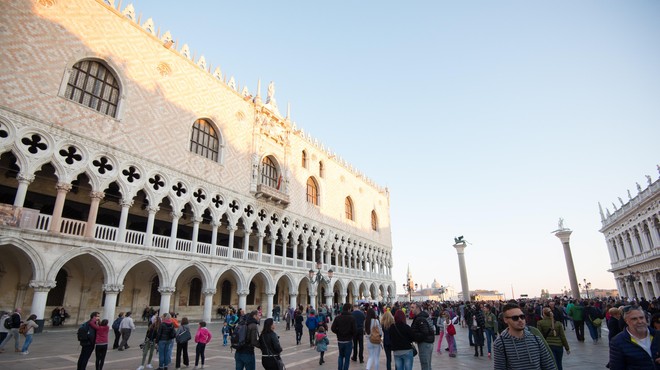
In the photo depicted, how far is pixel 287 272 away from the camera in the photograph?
2406cm

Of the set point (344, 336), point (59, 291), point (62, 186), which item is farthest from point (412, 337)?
point (59, 291)

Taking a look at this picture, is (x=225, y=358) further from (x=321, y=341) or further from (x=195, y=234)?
(x=195, y=234)

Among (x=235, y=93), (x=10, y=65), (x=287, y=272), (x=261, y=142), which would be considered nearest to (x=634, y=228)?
(x=287, y=272)

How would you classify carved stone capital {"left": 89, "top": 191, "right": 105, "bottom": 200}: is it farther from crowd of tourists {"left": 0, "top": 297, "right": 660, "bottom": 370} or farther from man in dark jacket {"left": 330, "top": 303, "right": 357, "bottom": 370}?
man in dark jacket {"left": 330, "top": 303, "right": 357, "bottom": 370}

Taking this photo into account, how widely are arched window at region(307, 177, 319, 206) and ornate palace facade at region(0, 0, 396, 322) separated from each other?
224cm

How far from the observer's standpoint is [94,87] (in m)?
15.8

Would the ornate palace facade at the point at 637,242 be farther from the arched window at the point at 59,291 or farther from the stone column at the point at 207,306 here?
the arched window at the point at 59,291

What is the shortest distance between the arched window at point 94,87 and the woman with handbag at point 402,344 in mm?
16337

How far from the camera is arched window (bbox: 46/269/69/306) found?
1547cm

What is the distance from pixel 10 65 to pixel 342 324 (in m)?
15.5

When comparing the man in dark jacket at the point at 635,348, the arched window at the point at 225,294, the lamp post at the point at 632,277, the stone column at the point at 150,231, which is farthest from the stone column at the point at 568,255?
the stone column at the point at 150,231

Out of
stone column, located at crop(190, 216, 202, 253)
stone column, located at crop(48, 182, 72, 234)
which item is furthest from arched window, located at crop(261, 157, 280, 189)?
stone column, located at crop(48, 182, 72, 234)

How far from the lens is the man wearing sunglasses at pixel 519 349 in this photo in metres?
2.65

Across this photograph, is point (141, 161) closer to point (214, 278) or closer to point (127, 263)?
point (127, 263)
